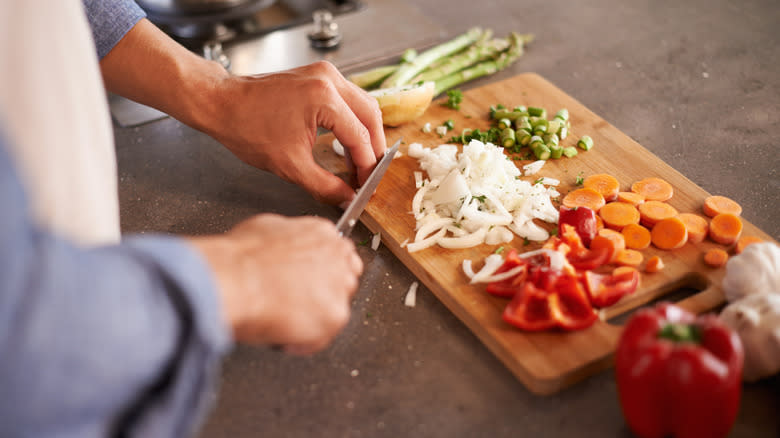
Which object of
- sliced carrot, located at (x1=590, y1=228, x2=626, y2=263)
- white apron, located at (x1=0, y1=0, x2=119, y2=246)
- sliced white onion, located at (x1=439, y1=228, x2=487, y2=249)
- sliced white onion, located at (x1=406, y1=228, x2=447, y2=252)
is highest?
white apron, located at (x1=0, y1=0, x2=119, y2=246)

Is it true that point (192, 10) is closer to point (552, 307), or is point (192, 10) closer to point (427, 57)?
point (427, 57)

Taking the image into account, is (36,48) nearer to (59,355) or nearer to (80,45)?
(80,45)

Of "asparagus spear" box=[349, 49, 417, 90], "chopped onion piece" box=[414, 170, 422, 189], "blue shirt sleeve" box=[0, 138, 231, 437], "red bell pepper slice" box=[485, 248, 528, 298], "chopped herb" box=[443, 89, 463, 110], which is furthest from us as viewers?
"asparagus spear" box=[349, 49, 417, 90]

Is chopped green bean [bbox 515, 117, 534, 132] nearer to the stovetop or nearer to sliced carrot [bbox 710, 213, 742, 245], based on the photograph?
sliced carrot [bbox 710, 213, 742, 245]

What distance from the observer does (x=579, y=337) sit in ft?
3.70

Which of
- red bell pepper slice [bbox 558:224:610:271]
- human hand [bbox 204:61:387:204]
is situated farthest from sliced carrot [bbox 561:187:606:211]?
human hand [bbox 204:61:387:204]

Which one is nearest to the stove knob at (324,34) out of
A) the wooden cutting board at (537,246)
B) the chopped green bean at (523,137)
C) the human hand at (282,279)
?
the wooden cutting board at (537,246)

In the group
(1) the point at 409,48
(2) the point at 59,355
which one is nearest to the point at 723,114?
(1) the point at 409,48

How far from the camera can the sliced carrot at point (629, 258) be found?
4.17ft

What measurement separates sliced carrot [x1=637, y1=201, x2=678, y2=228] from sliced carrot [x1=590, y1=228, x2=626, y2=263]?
8 centimetres

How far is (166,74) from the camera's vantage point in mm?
1442

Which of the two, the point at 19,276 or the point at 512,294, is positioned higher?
the point at 19,276

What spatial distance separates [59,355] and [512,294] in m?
0.77

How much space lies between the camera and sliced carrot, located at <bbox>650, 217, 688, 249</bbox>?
1293 mm
